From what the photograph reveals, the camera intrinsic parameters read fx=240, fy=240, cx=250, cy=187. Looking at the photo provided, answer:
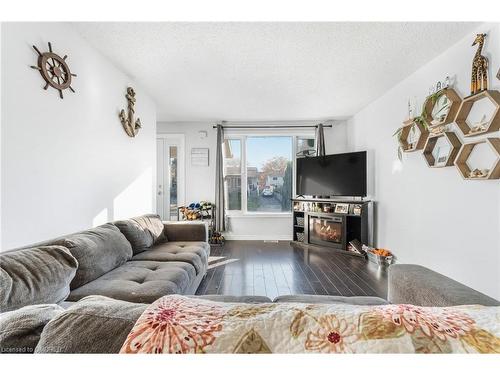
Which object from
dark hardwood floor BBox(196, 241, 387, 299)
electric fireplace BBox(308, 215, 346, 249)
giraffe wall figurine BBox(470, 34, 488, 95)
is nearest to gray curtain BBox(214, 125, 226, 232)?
dark hardwood floor BBox(196, 241, 387, 299)

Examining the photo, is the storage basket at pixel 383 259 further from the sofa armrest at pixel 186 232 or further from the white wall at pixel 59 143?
the white wall at pixel 59 143

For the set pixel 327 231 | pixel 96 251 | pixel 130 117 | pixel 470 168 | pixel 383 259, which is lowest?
pixel 383 259

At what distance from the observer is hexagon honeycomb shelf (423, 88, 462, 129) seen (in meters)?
Result: 2.19

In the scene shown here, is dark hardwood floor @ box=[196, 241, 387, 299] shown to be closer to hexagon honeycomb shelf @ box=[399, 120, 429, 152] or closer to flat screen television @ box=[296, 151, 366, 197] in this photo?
flat screen television @ box=[296, 151, 366, 197]

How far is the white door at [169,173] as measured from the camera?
5.14m

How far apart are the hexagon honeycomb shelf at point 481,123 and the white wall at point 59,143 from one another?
129 inches

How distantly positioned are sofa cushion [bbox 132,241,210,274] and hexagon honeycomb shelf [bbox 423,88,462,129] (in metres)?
2.72

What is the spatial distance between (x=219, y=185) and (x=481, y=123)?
394cm

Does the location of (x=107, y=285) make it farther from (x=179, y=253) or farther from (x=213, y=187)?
(x=213, y=187)

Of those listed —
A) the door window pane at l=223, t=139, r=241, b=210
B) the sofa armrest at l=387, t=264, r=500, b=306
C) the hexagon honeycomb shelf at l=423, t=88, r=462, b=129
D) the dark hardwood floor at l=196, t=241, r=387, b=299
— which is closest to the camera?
the sofa armrest at l=387, t=264, r=500, b=306

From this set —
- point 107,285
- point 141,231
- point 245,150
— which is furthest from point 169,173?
point 107,285

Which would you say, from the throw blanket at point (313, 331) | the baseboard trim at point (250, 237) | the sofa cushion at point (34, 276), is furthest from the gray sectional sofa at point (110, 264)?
the baseboard trim at point (250, 237)

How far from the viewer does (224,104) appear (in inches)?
158

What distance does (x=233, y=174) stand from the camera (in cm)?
520
